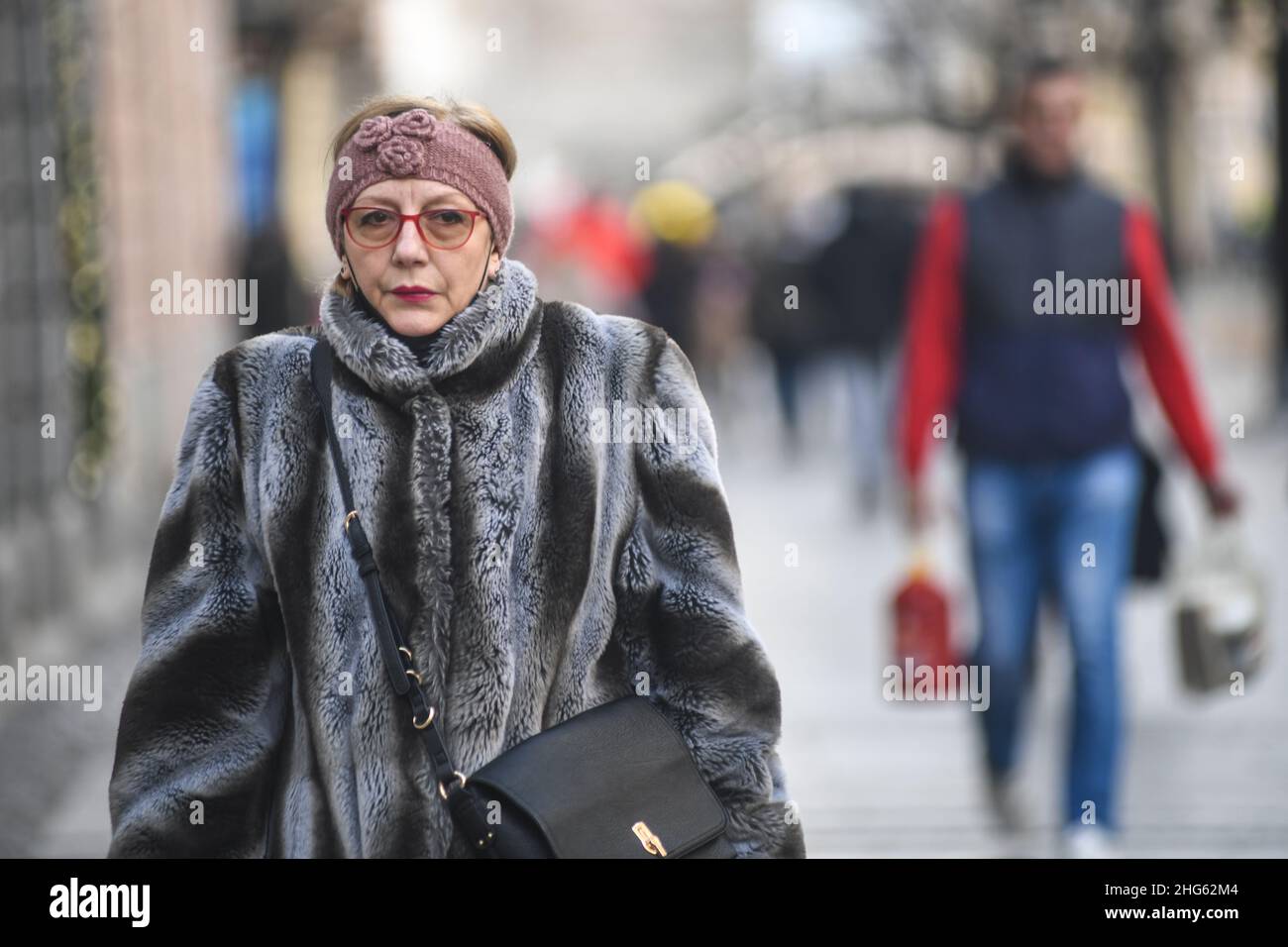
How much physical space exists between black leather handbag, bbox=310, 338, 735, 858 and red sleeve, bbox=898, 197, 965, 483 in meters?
3.30

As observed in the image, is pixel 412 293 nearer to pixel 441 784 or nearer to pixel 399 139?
pixel 399 139

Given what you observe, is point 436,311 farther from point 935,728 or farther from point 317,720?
point 935,728

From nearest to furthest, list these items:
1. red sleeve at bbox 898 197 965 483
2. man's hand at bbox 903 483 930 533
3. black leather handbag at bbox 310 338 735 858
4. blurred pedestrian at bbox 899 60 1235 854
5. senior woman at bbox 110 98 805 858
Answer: black leather handbag at bbox 310 338 735 858 → senior woman at bbox 110 98 805 858 → blurred pedestrian at bbox 899 60 1235 854 → red sleeve at bbox 898 197 965 483 → man's hand at bbox 903 483 930 533

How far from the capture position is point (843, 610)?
10.2 metres

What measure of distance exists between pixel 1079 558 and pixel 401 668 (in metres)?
3.32

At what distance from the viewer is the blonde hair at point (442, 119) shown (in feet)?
9.47

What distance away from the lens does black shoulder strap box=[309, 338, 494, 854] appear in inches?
105

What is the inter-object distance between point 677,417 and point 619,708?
0.41m

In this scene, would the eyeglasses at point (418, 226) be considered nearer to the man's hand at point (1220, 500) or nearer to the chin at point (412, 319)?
the chin at point (412, 319)

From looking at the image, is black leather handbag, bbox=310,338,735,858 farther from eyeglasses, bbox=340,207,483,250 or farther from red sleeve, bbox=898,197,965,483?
red sleeve, bbox=898,197,965,483

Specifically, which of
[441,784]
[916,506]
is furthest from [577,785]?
[916,506]

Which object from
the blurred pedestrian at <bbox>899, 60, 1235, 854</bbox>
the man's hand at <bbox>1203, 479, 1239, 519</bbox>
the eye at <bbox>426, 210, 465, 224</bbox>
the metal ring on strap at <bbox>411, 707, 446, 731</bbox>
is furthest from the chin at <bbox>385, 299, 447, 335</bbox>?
the man's hand at <bbox>1203, 479, 1239, 519</bbox>

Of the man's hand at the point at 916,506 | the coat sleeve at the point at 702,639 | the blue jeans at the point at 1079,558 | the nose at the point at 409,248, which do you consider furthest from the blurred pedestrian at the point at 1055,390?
the nose at the point at 409,248
